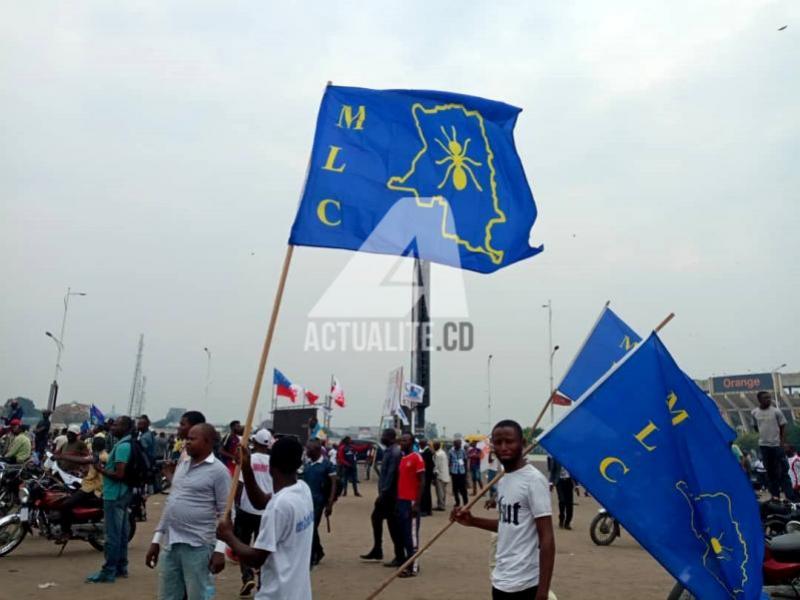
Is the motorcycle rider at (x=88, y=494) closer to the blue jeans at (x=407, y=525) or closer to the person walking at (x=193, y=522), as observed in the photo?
the blue jeans at (x=407, y=525)

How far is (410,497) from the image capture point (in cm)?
900

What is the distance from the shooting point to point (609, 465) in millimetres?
4215

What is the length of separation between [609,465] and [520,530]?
2.37 feet

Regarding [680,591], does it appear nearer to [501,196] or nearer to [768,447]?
[501,196]

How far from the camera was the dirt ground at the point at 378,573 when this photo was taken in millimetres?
7688

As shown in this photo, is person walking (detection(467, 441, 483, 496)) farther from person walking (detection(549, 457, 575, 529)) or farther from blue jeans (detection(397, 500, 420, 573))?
blue jeans (detection(397, 500, 420, 573))

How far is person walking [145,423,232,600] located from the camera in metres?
4.73

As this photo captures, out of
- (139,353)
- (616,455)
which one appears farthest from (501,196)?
(139,353)

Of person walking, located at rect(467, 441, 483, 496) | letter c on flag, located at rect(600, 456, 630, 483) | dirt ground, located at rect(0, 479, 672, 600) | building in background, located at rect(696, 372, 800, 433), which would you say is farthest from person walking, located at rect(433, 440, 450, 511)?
building in background, located at rect(696, 372, 800, 433)

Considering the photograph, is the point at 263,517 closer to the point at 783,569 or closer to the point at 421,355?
the point at 783,569

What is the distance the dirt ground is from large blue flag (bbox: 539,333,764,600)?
13.0 ft

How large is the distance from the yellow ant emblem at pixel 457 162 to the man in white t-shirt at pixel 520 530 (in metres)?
2.77

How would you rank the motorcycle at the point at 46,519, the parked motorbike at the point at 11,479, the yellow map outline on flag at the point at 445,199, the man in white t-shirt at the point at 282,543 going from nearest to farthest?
the man in white t-shirt at the point at 282,543
the yellow map outline on flag at the point at 445,199
the motorcycle at the point at 46,519
the parked motorbike at the point at 11,479

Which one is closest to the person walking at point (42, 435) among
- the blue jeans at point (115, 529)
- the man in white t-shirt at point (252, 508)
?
the blue jeans at point (115, 529)
